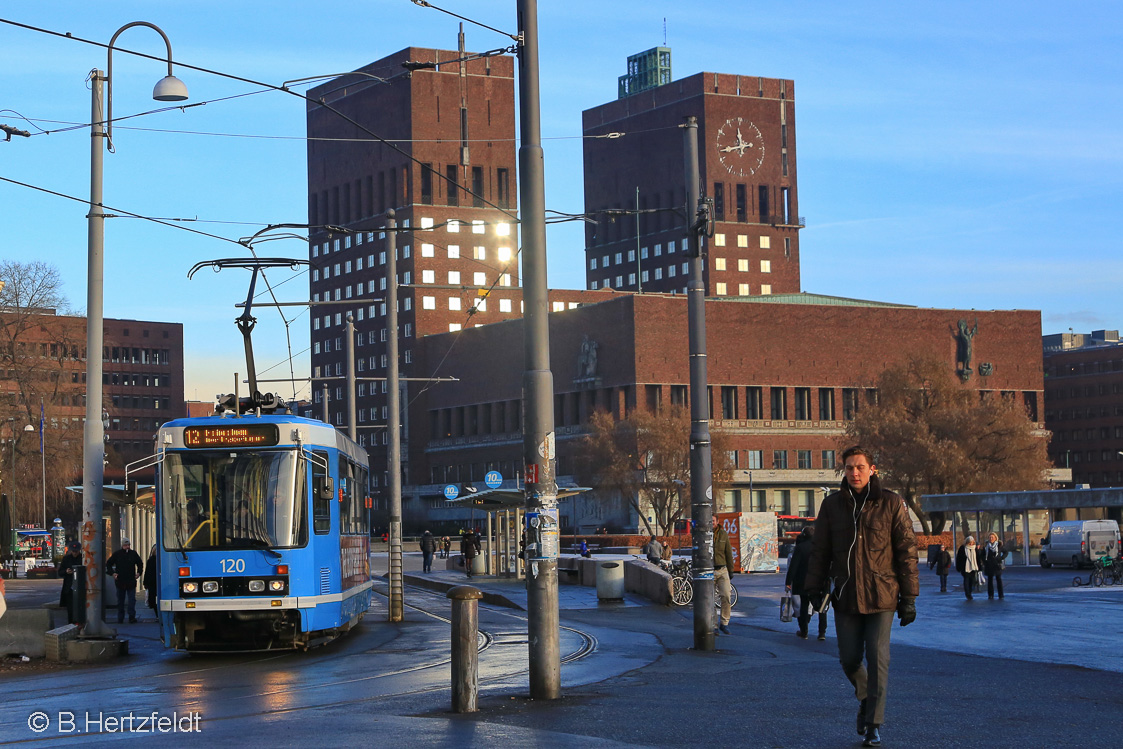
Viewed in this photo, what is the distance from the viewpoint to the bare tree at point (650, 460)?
92.1m

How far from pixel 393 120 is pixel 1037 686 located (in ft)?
439

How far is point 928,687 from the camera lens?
15086 millimetres

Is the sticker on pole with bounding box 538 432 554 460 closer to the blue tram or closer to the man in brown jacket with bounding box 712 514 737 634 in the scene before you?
the blue tram

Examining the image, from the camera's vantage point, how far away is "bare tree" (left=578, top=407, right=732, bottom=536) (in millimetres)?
92125

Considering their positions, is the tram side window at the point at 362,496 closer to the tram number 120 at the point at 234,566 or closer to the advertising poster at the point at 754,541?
the tram number 120 at the point at 234,566

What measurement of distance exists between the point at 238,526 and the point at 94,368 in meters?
4.10

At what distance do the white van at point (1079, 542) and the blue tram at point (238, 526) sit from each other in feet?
144

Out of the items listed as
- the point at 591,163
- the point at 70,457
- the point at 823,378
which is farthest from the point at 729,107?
the point at 70,457

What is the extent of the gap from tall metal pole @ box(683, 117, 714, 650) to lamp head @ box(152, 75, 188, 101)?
702 cm

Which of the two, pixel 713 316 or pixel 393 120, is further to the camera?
pixel 393 120

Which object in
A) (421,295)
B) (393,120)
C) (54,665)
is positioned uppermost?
(393,120)

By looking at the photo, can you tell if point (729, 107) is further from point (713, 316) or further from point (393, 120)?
point (713, 316)

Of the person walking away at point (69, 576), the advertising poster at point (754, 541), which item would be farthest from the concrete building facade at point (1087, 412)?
the person walking away at point (69, 576)

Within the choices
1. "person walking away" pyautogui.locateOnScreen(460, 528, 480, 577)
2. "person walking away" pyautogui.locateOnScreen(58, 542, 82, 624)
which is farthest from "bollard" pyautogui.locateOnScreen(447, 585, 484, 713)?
"person walking away" pyautogui.locateOnScreen(460, 528, 480, 577)
